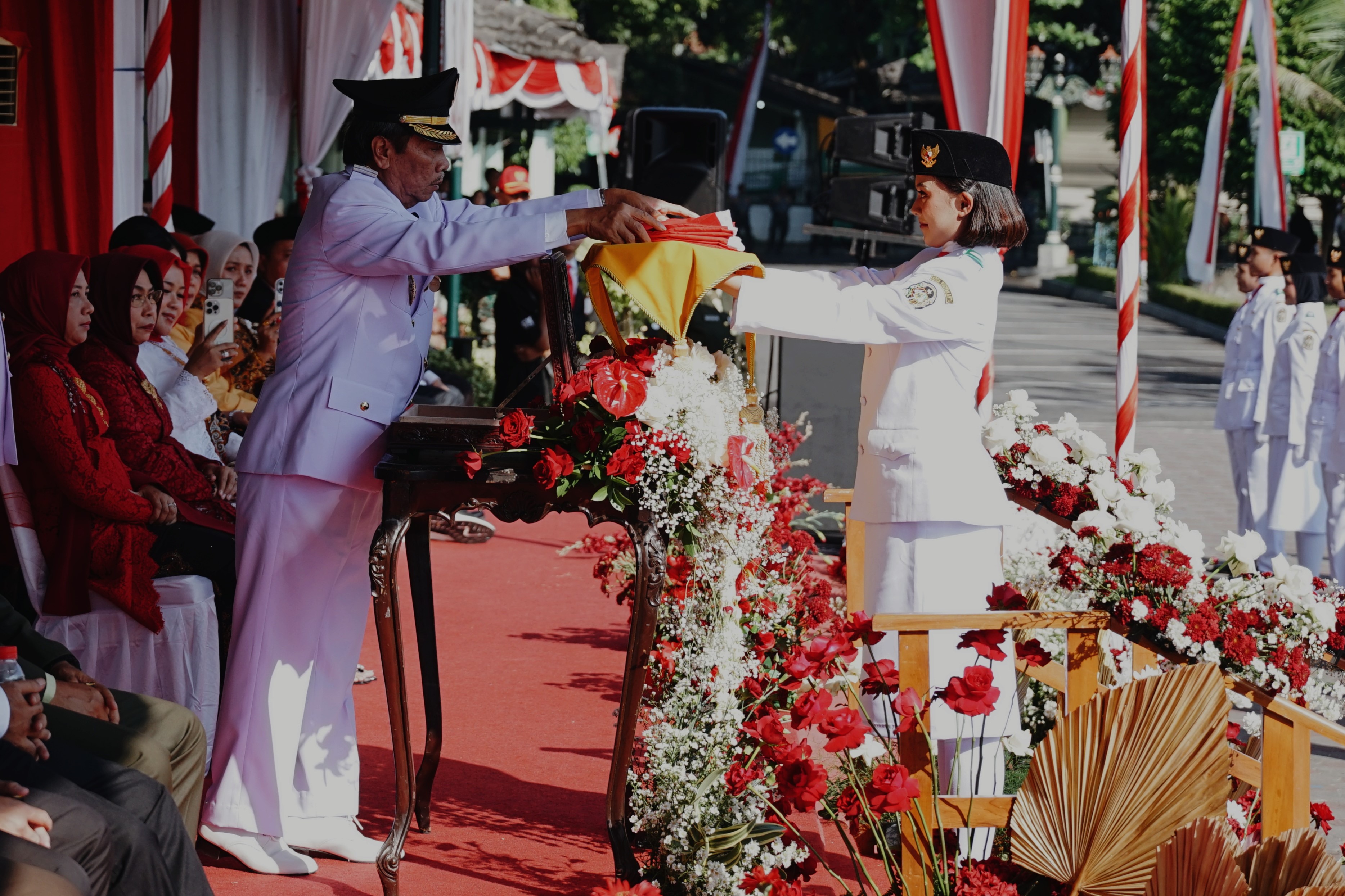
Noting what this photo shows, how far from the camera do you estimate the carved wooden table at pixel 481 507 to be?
10.3 feet

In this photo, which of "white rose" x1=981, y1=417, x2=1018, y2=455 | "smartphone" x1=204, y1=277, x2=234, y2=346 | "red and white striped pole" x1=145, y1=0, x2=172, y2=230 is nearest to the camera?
"white rose" x1=981, y1=417, x2=1018, y2=455

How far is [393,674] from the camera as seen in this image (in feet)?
10.8

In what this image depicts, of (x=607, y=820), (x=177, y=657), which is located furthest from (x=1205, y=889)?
(x=177, y=657)

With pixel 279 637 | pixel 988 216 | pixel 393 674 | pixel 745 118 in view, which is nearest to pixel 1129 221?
pixel 988 216

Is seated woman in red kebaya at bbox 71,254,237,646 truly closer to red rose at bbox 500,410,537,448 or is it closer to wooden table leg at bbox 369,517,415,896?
wooden table leg at bbox 369,517,415,896

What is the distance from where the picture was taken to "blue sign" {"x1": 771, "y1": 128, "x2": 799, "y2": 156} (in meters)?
39.7

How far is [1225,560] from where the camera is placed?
332 centimetres

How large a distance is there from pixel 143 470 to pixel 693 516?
1.74m

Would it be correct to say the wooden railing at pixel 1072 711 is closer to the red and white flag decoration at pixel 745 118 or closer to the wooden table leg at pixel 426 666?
the wooden table leg at pixel 426 666

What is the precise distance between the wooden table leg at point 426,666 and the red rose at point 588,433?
0.89 m

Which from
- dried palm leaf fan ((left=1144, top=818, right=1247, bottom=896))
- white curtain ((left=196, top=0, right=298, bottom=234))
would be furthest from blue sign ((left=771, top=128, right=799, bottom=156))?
dried palm leaf fan ((left=1144, top=818, right=1247, bottom=896))

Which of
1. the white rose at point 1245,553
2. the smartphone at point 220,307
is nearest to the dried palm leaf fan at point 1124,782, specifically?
the white rose at point 1245,553

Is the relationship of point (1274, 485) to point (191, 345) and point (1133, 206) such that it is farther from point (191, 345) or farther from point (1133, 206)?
point (191, 345)

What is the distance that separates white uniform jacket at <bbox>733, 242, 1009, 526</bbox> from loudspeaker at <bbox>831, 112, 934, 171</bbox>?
150 inches
